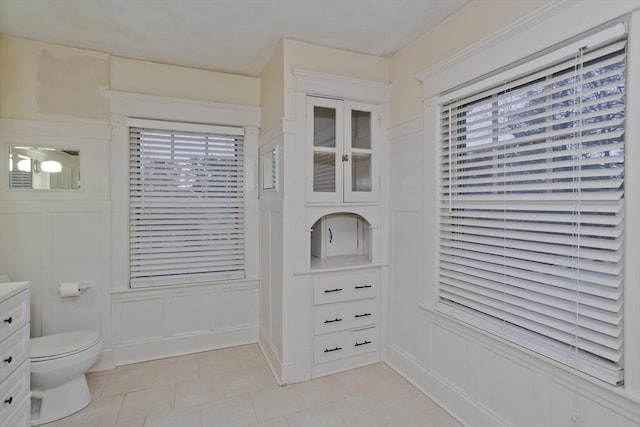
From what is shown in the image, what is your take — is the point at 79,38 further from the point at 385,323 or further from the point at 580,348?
the point at 580,348

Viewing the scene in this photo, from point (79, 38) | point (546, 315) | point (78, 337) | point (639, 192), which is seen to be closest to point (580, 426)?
point (546, 315)

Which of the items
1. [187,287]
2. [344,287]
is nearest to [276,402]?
[344,287]

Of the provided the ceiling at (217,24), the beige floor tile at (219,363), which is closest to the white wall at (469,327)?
the ceiling at (217,24)

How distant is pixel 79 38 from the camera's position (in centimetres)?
252

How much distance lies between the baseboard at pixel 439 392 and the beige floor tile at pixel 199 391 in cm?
136

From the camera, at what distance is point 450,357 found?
2.21 metres

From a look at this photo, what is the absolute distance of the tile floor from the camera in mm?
2117

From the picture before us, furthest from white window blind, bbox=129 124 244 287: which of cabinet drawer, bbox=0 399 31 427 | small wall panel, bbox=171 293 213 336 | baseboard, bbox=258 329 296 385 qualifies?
cabinet drawer, bbox=0 399 31 427

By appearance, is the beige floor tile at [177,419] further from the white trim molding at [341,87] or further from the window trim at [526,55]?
the white trim molding at [341,87]

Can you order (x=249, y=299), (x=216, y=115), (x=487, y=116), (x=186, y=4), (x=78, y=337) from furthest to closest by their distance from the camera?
(x=249, y=299), (x=216, y=115), (x=78, y=337), (x=186, y=4), (x=487, y=116)

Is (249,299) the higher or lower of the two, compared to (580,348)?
lower

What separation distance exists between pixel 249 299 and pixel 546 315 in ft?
8.04

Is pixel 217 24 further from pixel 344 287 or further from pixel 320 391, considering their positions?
pixel 320 391

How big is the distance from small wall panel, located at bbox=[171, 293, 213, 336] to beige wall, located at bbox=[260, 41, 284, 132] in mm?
1674
